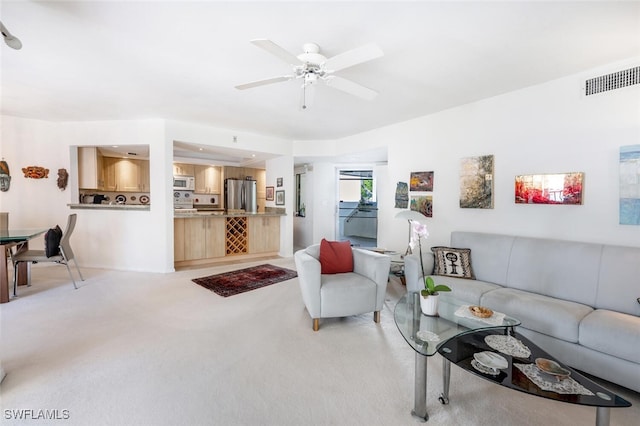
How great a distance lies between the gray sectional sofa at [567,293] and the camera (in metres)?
1.77

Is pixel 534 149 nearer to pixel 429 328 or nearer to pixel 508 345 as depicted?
pixel 508 345

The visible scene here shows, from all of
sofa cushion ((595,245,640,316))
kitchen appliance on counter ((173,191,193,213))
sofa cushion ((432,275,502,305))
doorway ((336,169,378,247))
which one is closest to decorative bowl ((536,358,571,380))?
sofa cushion ((432,275,502,305))

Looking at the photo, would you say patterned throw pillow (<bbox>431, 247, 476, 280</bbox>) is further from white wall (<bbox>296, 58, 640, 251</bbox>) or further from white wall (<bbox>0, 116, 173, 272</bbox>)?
white wall (<bbox>0, 116, 173, 272</bbox>)

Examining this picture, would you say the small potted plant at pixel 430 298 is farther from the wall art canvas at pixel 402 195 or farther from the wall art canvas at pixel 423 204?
the wall art canvas at pixel 402 195

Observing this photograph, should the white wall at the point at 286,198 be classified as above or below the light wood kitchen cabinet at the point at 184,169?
below

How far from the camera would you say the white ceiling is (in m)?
1.83

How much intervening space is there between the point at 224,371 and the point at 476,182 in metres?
3.48

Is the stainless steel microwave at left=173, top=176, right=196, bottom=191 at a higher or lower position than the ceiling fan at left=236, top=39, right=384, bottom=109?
lower

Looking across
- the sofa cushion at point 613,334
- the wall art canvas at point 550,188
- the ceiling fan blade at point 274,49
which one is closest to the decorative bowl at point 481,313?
the sofa cushion at point 613,334

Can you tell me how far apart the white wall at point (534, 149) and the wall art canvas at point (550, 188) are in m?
0.06

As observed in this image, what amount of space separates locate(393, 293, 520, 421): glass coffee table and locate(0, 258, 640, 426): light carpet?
0.44ft

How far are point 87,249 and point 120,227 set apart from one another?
746 millimetres

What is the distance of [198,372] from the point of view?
1.93 meters

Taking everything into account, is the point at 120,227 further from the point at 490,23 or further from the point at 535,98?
the point at 535,98
